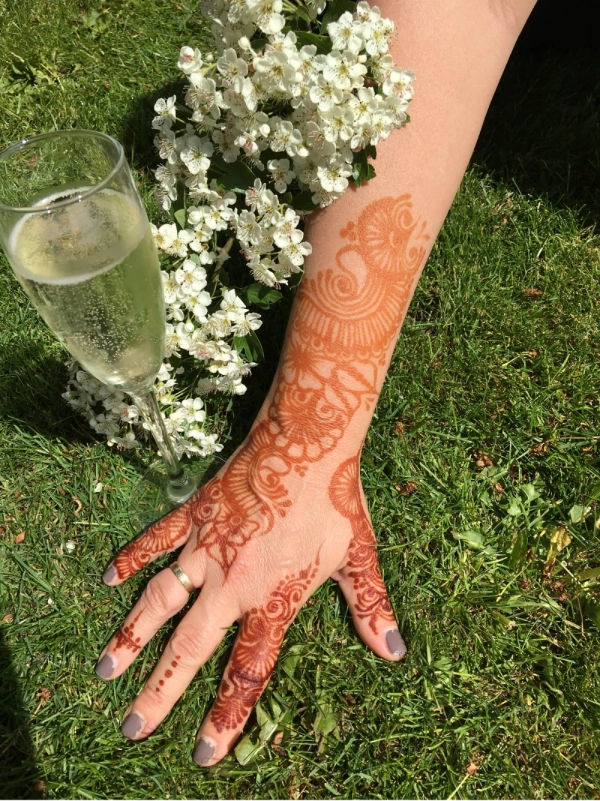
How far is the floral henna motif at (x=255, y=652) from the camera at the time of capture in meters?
1.86

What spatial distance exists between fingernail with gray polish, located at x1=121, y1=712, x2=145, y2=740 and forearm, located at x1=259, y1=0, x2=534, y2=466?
0.87 meters

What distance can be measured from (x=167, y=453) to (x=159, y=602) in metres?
0.46

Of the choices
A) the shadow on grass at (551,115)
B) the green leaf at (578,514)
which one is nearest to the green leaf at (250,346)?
the green leaf at (578,514)

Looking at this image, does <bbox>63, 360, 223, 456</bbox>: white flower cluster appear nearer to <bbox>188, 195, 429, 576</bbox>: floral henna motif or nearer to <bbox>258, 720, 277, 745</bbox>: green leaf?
<bbox>188, 195, 429, 576</bbox>: floral henna motif

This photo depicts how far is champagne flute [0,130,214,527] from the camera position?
1.35 metres

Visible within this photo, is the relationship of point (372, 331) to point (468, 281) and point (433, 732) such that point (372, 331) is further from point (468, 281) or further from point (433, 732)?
point (433, 732)

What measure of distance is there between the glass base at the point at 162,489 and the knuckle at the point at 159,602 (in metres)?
0.33

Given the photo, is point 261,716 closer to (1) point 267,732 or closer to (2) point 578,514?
(1) point 267,732

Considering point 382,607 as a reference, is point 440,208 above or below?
above

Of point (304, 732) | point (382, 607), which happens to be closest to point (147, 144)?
point (382, 607)

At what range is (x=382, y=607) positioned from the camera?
202cm

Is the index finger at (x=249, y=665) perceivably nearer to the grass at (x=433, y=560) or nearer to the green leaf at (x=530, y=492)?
the grass at (x=433, y=560)

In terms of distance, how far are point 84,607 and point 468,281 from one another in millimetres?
1925

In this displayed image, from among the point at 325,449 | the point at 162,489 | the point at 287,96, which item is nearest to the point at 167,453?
the point at 162,489
